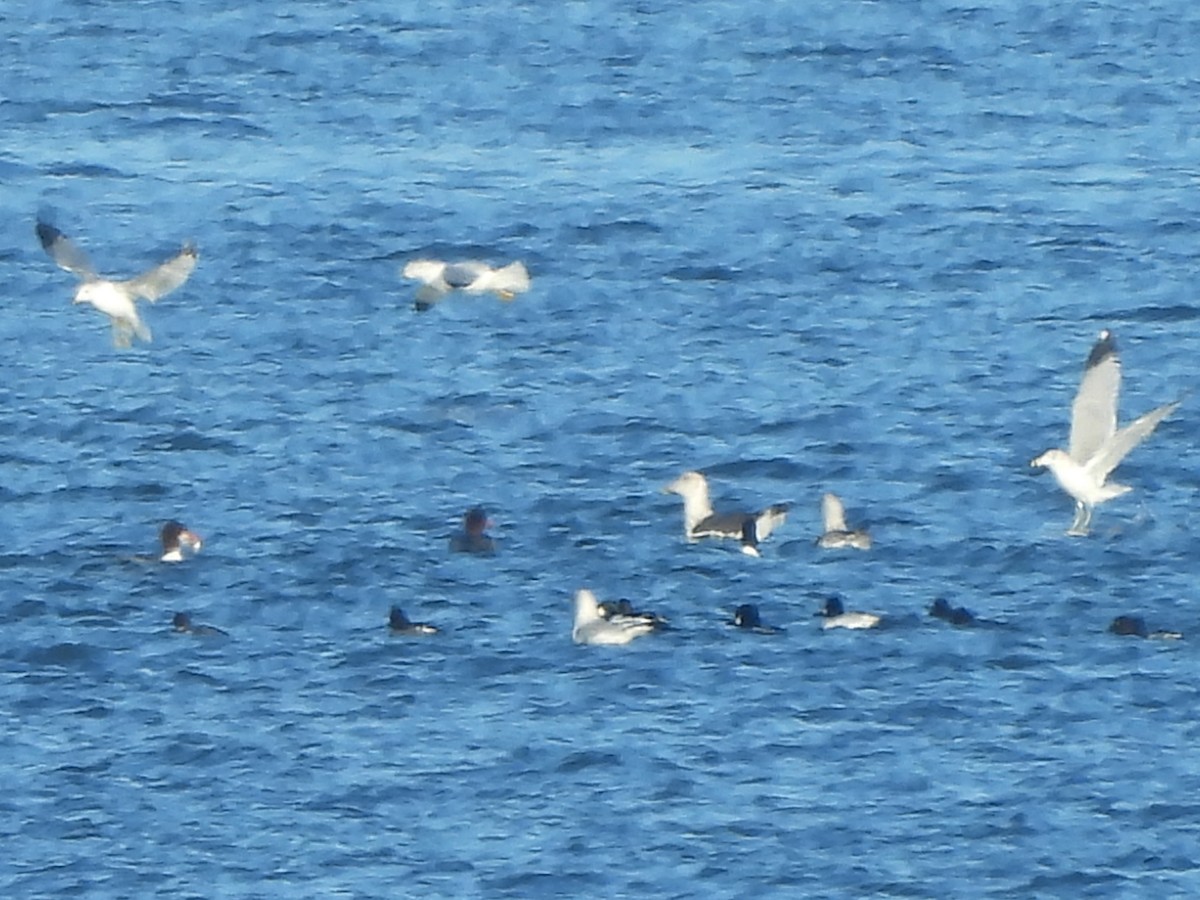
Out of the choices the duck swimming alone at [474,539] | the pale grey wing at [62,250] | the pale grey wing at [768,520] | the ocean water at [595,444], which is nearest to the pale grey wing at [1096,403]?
the ocean water at [595,444]

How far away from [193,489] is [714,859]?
848 centimetres

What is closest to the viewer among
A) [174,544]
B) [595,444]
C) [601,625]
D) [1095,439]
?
[601,625]

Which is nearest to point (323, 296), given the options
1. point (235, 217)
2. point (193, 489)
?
point (235, 217)

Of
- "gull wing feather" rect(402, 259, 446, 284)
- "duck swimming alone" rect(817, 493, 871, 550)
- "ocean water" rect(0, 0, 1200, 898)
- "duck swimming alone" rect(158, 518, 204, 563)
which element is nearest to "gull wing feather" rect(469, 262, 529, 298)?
"gull wing feather" rect(402, 259, 446, 284)

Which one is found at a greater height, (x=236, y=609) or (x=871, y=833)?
(x=236, y=609)

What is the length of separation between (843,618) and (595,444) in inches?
200

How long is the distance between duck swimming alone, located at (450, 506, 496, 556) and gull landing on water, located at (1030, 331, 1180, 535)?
4.25m

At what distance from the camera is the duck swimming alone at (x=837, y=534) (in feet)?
81.1

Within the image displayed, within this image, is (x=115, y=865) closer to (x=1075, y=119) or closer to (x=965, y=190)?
(x=965, y=190)

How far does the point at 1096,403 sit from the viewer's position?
23469mm

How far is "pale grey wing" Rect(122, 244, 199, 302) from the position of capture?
945 inches

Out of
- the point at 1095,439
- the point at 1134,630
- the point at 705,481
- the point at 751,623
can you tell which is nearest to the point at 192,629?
the point at 751,623

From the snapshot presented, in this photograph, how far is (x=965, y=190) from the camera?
3538 cm

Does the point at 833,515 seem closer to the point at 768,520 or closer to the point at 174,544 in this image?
the point at 768,520
